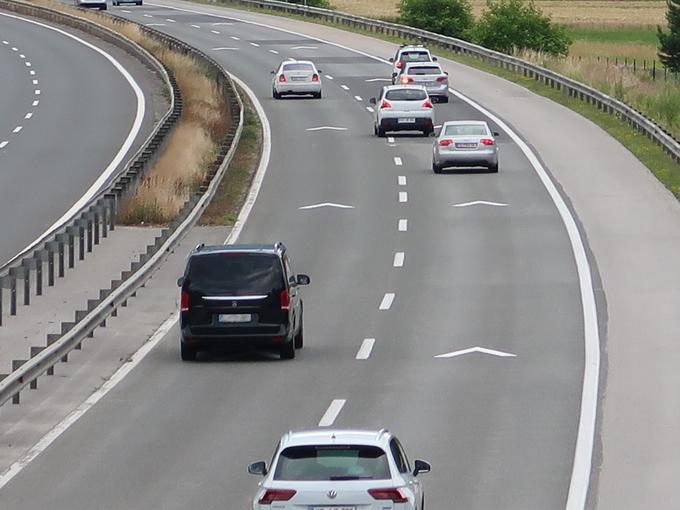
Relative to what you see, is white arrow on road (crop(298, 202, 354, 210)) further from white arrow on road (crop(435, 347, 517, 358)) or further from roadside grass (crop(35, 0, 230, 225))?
white arrow on road (crop(435, 347, 517, 358))

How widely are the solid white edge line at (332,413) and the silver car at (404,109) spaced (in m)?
33.2

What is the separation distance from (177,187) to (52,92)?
2580 cm

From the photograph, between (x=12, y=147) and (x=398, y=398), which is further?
(x=12, y=147)

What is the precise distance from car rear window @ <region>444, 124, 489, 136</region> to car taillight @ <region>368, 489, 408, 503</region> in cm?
3322

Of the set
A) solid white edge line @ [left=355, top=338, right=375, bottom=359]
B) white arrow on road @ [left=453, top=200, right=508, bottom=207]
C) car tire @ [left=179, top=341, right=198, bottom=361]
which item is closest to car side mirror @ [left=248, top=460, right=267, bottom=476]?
car tire @ [left=179, top=341, right=198, bottom=361]

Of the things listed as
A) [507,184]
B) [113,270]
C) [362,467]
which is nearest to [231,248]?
[113,270]

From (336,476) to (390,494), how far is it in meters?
0.40

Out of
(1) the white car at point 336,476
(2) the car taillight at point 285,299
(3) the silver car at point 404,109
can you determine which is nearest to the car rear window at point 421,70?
(3) the silver car at point 404,109

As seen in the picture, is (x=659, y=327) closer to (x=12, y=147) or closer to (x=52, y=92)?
(x=12, y=147)

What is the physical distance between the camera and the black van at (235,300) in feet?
81.2

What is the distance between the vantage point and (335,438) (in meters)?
13.9

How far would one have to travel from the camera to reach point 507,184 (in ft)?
148

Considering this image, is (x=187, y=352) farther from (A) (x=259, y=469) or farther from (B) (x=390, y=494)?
(B) (x=390, y=494)

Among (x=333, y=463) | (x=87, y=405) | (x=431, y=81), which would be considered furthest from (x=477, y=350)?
(x=431, y=81)
